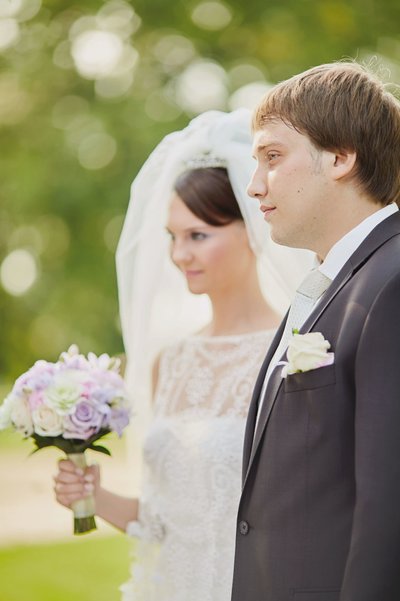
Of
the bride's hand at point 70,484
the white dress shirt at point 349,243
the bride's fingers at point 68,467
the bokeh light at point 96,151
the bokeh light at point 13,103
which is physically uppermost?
the bokeh light at point 13,103

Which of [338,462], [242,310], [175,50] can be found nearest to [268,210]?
[338,462]

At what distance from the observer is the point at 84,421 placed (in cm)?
365

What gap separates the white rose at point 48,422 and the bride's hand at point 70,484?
264 mm

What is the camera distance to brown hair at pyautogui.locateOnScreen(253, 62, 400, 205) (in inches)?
103

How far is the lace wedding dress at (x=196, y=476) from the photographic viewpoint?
13.0 ft

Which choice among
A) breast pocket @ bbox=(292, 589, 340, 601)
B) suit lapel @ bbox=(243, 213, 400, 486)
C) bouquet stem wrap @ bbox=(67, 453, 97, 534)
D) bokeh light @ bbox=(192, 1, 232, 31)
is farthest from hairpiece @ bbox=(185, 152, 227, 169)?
bokeh light @ bbox=(192, 1, 232, 31)

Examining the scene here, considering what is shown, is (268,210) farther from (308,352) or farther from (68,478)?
(68,478)

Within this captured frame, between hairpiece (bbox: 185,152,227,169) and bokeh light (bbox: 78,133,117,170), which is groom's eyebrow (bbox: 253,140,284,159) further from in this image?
bokeh light (bbox: 78,133,117,170)

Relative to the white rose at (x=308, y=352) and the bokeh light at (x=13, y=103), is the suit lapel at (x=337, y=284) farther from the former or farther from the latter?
the bokeh light at (x=13, y=103)

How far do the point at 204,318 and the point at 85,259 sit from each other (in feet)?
42.5

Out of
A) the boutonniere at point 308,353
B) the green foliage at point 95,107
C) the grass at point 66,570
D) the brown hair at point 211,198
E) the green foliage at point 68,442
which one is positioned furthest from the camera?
the green foliage at point 95,107

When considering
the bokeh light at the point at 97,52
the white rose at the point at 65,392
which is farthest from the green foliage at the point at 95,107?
the white rose at the point at 65,392

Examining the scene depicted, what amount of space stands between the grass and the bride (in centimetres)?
431

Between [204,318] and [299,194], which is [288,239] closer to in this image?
[299,194]
